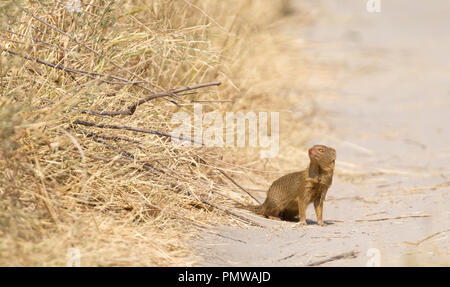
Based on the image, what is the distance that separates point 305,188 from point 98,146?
131 centimetres

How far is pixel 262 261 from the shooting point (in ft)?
10.6

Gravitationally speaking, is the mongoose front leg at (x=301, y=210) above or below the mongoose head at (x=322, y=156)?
below
